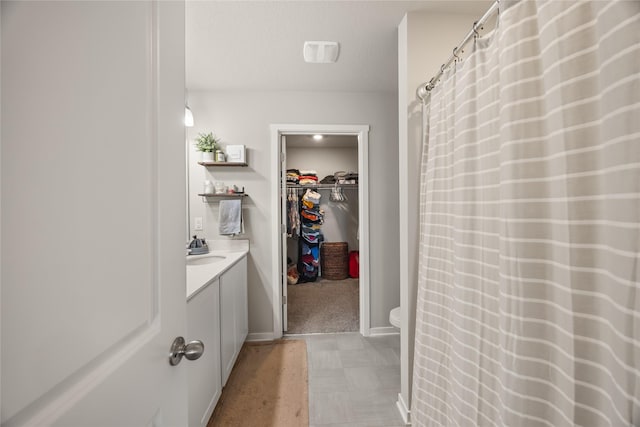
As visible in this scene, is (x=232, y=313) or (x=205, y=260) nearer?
(x=232, y=313)

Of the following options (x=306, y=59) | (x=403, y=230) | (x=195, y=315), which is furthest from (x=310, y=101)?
(x=195, y=315)

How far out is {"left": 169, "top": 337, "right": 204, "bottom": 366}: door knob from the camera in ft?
2.00

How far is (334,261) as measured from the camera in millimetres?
4605

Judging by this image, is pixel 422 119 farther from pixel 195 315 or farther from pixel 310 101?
pixel 195 315

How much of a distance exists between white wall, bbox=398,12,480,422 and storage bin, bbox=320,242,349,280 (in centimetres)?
306

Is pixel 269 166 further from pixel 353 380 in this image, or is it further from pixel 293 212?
pixel 353 380

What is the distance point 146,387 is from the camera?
50cm

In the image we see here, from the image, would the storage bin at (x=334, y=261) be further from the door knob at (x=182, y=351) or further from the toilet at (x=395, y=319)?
the door knob at (x=182, y=351)

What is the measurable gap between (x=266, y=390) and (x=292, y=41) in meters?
2.43

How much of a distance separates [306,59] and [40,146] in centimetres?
196

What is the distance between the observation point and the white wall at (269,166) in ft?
8.13

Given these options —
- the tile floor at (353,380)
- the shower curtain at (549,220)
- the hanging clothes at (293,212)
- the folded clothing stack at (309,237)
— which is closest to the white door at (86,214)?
the shower curtain at (549,220)

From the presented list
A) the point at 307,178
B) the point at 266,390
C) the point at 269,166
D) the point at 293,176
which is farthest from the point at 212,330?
the point at 307,178

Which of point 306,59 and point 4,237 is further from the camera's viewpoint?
point 306,59
